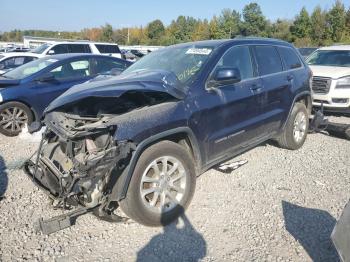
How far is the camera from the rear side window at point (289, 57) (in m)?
5.83

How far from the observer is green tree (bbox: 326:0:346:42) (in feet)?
179

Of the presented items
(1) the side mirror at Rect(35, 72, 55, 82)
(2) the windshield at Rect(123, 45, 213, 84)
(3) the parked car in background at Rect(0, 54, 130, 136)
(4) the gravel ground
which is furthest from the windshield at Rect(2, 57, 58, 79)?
(2) the windshield at Rect(123, 45, 213, 84)

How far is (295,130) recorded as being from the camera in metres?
6.12

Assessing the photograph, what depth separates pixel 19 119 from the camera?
7277 millimetres

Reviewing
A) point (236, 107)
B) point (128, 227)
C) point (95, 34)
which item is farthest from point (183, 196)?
point (95, 34)

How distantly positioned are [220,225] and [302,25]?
60.2 m

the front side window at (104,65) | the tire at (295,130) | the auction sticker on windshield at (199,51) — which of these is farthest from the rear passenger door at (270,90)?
the front side window at (104,65)

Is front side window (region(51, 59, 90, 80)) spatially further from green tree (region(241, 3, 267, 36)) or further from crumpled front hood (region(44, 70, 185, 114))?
green tree (region(241, 3, 267, 36))

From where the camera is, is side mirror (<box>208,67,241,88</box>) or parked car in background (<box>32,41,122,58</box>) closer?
side mirror (<box>208,67,241,88</box>)

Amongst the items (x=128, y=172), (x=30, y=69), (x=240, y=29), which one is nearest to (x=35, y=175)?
(x=128, y=172)

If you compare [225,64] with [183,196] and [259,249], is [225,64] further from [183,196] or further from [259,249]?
[259,249]

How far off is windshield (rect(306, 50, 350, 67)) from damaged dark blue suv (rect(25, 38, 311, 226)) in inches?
205

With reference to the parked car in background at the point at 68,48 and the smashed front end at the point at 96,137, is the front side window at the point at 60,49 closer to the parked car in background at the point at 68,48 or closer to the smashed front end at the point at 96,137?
the parked car in background at the point at 68,48

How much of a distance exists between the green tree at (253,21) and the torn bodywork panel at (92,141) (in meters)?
67.1
